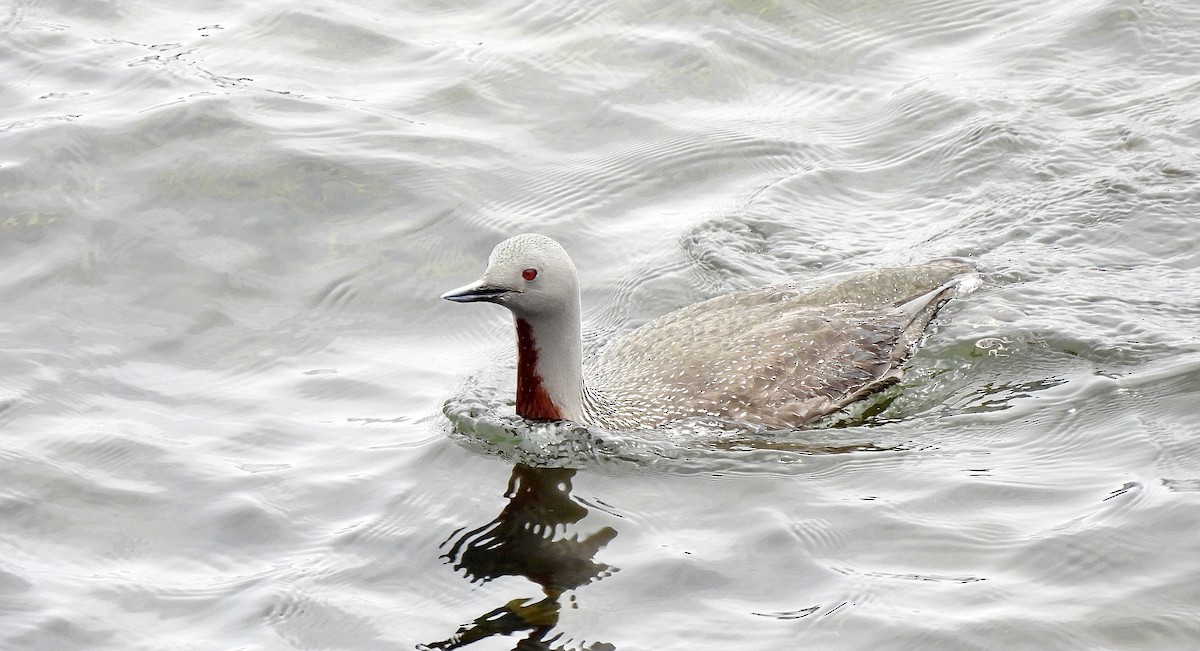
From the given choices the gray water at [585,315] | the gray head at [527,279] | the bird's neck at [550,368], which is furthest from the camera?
the bird's neck at [550,368]

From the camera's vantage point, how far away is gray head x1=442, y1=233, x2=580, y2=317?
7.74m

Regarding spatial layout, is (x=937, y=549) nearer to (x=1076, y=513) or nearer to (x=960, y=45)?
(x=1076, y=513)

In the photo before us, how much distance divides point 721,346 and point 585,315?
1.33 metres

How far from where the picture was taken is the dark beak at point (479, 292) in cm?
762

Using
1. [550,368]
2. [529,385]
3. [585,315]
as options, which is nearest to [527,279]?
[550,368]

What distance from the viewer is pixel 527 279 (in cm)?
781

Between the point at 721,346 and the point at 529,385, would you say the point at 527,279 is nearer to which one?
the point at 529,385

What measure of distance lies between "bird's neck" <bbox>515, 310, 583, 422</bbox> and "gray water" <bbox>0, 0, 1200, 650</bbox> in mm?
145

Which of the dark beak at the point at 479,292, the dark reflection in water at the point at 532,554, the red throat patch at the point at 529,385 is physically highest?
the dark beak at the point at 479,292

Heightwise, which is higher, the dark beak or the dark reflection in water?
the dark beak

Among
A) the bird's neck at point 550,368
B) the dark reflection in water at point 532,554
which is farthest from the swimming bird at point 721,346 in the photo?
the dark reflection in water at point 532,554

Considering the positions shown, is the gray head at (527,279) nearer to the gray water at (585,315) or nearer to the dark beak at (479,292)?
the dark beak at (479,292)

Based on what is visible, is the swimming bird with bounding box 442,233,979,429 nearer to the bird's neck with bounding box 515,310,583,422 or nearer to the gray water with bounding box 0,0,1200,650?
the bird's neck with bounding box 515,310,583,422

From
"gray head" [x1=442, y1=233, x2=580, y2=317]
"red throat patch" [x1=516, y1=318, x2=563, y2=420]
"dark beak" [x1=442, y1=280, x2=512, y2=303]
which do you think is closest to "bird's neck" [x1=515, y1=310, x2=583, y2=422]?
"red throat patch" [x1=516, y1=318, x2=563, y2=420]
